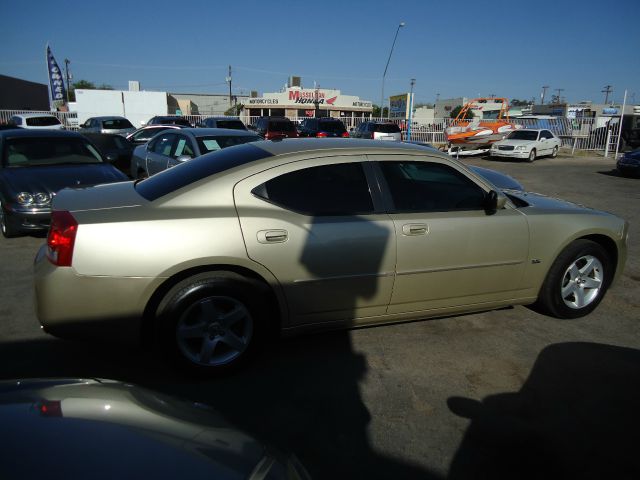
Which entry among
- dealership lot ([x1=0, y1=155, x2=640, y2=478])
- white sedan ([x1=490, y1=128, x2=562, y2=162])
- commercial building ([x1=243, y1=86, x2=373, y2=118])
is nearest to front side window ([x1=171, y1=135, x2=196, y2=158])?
dealership lot ([x1=0, y1=155, x2=640, y2=478])

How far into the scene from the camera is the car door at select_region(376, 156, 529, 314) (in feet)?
11.6

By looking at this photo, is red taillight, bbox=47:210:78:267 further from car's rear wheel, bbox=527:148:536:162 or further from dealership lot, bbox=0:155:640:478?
car's rear wheel, bbox=527:148:536:162

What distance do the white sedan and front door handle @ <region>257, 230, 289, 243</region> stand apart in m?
19.8

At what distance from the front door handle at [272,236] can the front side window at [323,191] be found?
0.70 ft

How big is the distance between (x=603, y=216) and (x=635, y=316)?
3.44 feet

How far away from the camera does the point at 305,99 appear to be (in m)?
54.4

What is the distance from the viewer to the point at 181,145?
8.15 metres

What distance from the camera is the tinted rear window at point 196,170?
11.0ft

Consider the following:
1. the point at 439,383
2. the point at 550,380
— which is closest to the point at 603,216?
the point at 550,380

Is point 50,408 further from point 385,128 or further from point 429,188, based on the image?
point 385,128

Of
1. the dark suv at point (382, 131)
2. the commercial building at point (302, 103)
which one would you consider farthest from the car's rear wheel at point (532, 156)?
the commercial building at point (302, 103)

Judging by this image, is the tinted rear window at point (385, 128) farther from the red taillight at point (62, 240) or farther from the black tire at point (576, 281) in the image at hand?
the red taillight at point (62, 240)

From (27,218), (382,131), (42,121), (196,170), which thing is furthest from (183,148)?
(42,121)

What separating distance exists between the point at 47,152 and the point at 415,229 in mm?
6334
